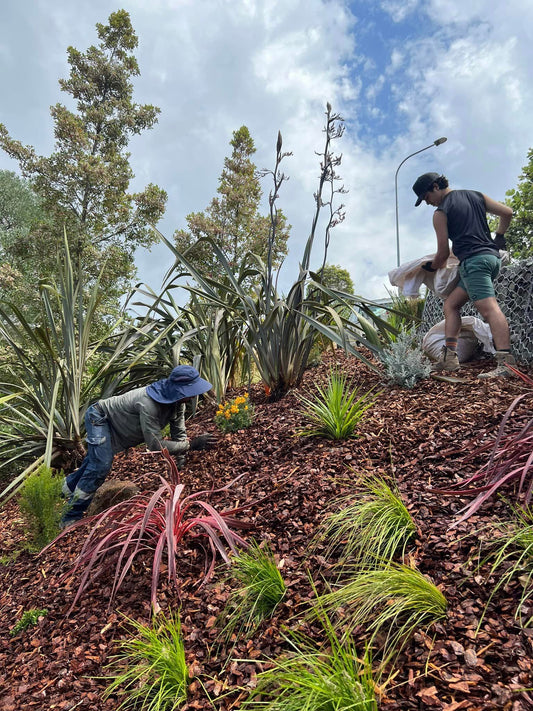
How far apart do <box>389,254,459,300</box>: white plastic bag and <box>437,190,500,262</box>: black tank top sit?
469mm

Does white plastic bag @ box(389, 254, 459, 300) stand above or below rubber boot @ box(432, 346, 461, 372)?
above

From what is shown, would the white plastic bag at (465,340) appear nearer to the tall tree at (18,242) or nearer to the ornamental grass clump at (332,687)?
the ornamental grass clump at (332,687)

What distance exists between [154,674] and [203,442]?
1779mm

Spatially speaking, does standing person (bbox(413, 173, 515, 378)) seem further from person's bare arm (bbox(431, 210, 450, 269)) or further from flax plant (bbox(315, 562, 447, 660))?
flax plant (bbox(315, 562, 447, 660))

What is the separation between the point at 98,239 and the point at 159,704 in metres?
13.5

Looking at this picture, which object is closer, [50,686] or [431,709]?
[431,709]

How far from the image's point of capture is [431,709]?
1.18 metres

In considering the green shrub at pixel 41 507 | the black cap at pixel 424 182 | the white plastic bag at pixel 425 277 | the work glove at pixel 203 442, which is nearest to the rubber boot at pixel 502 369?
the white plastic bag at pixel 425 277

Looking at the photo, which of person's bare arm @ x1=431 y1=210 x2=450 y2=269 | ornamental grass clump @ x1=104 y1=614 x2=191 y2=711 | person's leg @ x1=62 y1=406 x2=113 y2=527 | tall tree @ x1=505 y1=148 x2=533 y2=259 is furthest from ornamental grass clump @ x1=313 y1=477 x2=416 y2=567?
tall tree @ x1=505 y1=148 x2=533 y2=259

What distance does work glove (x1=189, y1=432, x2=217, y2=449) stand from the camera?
10.9 feet

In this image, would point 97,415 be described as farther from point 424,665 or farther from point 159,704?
point 424,665

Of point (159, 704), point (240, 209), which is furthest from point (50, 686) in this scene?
point (240, 209)

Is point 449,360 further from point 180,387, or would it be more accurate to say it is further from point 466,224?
point 180,387

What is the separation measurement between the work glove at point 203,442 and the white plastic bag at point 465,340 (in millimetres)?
2460
